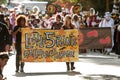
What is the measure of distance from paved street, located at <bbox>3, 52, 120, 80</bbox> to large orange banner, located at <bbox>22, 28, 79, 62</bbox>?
41 centimetres

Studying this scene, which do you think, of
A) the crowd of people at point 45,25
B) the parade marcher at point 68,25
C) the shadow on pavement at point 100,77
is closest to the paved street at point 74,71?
the shadow on pavement at point 100,77

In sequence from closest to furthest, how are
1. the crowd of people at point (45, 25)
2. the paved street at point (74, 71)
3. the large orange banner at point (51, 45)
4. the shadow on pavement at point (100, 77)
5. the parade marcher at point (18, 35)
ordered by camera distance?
1. the crowd of people at point (45, 25)
2. the shadow on pavement at point (100, 77)
3. the paved street at point (74, 71)
4. the parade marcher at point (18, 35)
5. the large orange banner at point (51, 45)

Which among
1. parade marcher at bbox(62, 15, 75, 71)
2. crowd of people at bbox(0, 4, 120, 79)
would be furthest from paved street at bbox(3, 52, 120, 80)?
crowd of people at bbox(0, 4, 120, 79)

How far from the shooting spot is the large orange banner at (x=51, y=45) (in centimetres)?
1459

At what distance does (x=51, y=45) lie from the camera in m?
14.7

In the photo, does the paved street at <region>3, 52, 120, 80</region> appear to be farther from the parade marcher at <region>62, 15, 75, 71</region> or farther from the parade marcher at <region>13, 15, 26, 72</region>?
the parade marcher at <region>13, 15, 26, 72</region>

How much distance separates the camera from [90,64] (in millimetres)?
16766

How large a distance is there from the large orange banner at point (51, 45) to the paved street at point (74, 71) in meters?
0.41

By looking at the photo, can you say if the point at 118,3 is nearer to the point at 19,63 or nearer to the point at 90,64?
the point at 90,64

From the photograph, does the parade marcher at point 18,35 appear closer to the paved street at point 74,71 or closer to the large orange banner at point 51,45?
the large orange banner at point 51,45

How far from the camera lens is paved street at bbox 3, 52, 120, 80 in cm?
1354

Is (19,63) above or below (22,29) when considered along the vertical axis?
below

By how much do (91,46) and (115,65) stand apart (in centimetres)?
284

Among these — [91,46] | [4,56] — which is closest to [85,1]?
[91,46]
